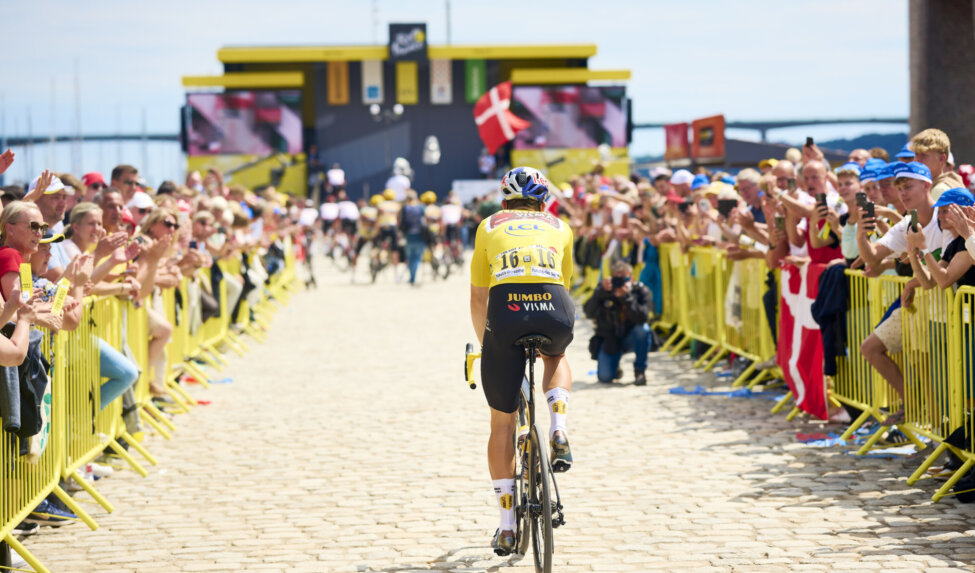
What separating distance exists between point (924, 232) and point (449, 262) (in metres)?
25.2

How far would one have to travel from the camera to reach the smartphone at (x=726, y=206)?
1333cm

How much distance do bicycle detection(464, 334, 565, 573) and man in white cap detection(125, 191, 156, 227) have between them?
6904 mm

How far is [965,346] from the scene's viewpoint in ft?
25.2

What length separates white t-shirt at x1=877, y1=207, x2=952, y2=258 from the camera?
8.14 meters

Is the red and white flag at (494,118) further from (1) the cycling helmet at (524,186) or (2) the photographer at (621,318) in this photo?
(1) the cycling helmet at (524,186)

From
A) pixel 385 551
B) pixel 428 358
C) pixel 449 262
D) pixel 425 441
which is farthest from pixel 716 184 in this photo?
pixel 449 262

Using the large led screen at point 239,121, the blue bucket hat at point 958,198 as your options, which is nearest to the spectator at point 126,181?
the blue bucket hat at point 958,198

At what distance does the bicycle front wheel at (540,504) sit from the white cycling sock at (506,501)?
0.18m

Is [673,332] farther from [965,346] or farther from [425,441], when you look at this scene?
[965,346]

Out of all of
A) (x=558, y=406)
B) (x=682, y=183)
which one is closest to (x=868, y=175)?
(x=558, y=406)

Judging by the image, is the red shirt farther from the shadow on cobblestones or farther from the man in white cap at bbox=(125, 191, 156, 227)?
the man in white cap at bbox=(125, 191, 156, 227)

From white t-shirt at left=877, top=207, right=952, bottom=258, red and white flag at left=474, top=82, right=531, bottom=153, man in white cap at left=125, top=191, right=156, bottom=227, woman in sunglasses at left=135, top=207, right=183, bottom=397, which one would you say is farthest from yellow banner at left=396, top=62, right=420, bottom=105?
white t-shirt at left=877, top=207, right=952, bottom=258

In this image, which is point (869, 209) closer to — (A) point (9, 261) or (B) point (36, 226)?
(B) point (36, 226)

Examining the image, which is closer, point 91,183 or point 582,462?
point 582,462
